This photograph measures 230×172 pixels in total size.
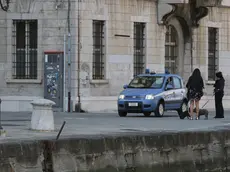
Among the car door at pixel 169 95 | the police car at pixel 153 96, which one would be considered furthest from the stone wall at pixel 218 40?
the car door at pixel 169 95

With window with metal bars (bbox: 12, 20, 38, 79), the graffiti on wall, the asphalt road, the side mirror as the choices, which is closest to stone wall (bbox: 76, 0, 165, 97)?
the graffiti on wall

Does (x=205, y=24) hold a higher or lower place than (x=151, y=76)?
higher

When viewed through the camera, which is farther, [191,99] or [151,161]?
[191,99]

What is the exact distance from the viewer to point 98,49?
3703 cm

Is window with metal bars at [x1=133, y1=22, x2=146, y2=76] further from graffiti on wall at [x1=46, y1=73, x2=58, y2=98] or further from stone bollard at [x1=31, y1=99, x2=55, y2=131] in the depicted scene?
stone bollard at [x1=31, y1=99, x2=55, y2=131]

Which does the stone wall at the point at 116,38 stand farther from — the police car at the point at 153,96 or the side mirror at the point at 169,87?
the side mirror at the point at 169,87

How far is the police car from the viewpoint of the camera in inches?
1241

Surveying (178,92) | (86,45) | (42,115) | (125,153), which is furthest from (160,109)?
(125,153)

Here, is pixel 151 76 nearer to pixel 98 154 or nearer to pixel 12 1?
pixel 12 1

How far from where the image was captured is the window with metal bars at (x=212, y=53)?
4300cm

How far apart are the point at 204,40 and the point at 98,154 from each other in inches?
1028

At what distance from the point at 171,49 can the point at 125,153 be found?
941 inches

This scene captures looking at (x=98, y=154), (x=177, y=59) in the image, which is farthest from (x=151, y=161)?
(x=177, y=59)

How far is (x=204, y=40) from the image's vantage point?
42156 mm
